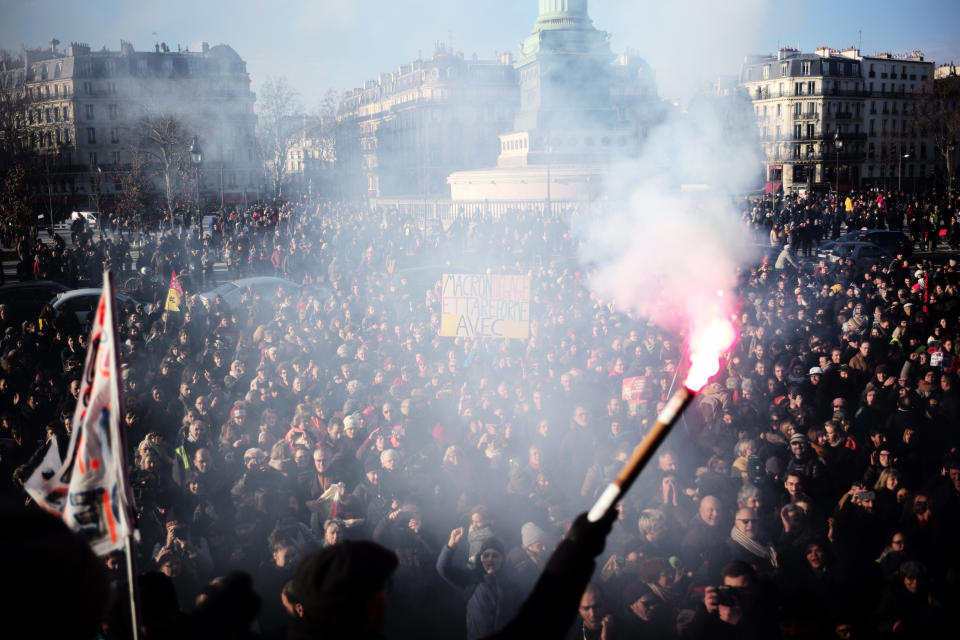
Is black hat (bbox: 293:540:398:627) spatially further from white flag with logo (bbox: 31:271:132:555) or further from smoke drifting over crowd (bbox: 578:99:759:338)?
smoke drifting over crowd (bbox: 578:99:759:338)

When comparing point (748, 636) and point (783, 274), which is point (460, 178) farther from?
point (748, 636)

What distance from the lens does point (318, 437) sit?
6.91 meters

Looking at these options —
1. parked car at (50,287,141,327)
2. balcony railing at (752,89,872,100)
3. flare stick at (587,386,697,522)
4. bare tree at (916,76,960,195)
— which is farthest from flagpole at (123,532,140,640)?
balcony railing at (752,89,872,100)

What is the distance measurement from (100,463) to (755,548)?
382 cm

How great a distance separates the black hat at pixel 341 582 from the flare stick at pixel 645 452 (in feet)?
2.05

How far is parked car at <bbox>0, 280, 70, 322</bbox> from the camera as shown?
50.4 ft

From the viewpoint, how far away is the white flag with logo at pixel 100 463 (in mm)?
2930

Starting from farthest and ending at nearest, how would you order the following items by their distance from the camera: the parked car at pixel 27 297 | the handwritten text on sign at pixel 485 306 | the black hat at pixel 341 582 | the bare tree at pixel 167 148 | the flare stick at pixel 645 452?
the bare tree at pixel 167 148, the parked car at pixel 27 297, the handwritten text on sign at pixel 485 306, the black hat at pixel 341 582, the flare stick at pixel 645 452

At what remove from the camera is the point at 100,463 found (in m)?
3.00

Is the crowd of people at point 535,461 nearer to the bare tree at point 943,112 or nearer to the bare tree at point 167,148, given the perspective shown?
the bare tree at point 167,148

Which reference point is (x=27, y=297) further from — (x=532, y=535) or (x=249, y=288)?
(x=532, y=535)

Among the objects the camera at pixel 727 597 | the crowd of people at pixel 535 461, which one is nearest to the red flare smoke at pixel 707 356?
the crowd of people at pixel 535 461

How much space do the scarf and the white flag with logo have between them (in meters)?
3.66

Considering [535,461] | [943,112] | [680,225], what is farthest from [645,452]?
[943,112]
